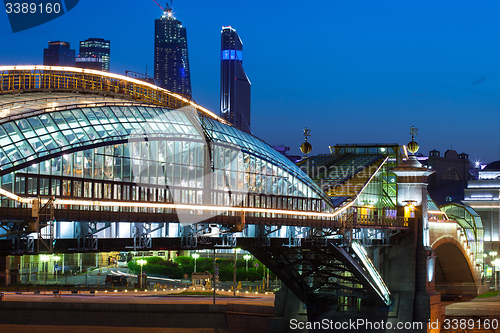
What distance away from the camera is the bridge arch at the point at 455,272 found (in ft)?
281

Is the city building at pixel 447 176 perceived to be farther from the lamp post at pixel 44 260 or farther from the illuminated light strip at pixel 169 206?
the illuminated light strip at pixel 169 206

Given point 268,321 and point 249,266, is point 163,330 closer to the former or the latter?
point 268,321

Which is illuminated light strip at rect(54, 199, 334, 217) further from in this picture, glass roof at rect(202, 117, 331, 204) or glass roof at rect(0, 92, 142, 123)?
glass roof at rect(202, 117, 331, 204)

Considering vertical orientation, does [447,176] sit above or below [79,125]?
above

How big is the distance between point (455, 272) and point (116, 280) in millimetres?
41305

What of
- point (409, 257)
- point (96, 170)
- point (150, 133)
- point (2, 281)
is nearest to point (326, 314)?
point (409, 257)

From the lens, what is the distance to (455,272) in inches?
3558

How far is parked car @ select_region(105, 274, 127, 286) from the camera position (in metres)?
82.8

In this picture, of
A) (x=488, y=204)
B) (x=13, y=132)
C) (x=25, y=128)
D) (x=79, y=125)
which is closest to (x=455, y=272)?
(x=488, y=204)

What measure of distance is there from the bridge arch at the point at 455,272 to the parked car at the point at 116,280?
36.2 m

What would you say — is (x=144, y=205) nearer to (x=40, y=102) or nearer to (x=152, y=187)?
(x=152, y=187)

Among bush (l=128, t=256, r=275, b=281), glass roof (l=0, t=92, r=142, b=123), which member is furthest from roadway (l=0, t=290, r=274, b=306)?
glass roof (l=0, t=92, r=142, b=123)

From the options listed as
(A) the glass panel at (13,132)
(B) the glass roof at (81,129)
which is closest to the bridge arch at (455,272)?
(B) the glass roof at (81,129)

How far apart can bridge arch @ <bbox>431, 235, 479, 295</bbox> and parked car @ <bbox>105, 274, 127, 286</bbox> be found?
3618cm
